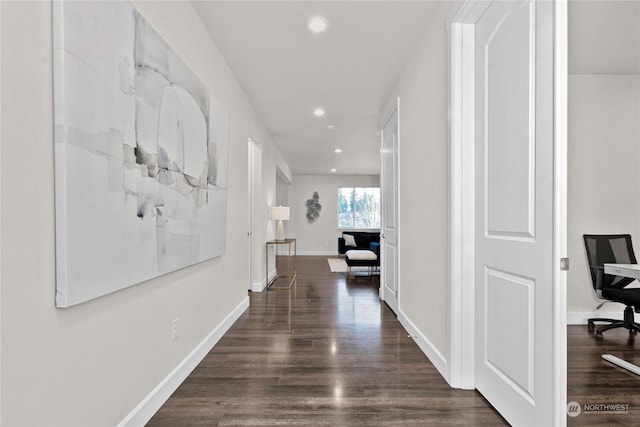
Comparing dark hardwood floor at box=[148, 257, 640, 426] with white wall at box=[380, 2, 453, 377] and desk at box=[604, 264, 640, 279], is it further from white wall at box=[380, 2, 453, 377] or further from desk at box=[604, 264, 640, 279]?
desk at box=[604, 264, 640, 279]

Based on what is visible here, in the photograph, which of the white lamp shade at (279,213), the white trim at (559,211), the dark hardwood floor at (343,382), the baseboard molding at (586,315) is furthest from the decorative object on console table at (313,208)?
the white trim at (559,211)

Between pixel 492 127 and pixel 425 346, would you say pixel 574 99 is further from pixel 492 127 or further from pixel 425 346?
pixel 425 346

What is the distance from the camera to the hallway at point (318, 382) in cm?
167

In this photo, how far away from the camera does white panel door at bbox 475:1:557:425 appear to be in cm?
134

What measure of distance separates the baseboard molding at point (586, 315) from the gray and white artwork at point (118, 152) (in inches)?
145

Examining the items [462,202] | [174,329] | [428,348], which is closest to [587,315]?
[428,348]

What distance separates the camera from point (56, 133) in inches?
41.8

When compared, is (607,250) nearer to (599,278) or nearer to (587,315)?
(599,278)

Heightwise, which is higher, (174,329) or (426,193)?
(426,193)

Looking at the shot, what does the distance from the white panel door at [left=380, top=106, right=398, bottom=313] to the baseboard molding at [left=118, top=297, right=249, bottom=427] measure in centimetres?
194

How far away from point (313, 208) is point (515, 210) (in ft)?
28.8

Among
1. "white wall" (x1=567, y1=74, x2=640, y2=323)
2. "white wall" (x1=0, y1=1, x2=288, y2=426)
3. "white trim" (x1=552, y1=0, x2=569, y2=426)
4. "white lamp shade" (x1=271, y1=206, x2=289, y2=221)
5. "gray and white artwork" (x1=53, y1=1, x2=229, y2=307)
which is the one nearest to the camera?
"white wall" (x1=0, y1=1, x2=288, y2=426)

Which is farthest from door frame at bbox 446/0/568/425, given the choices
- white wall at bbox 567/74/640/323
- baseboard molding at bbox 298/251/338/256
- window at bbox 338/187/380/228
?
window at bbox 338/187/380/228

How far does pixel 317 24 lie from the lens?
7.88 feet
